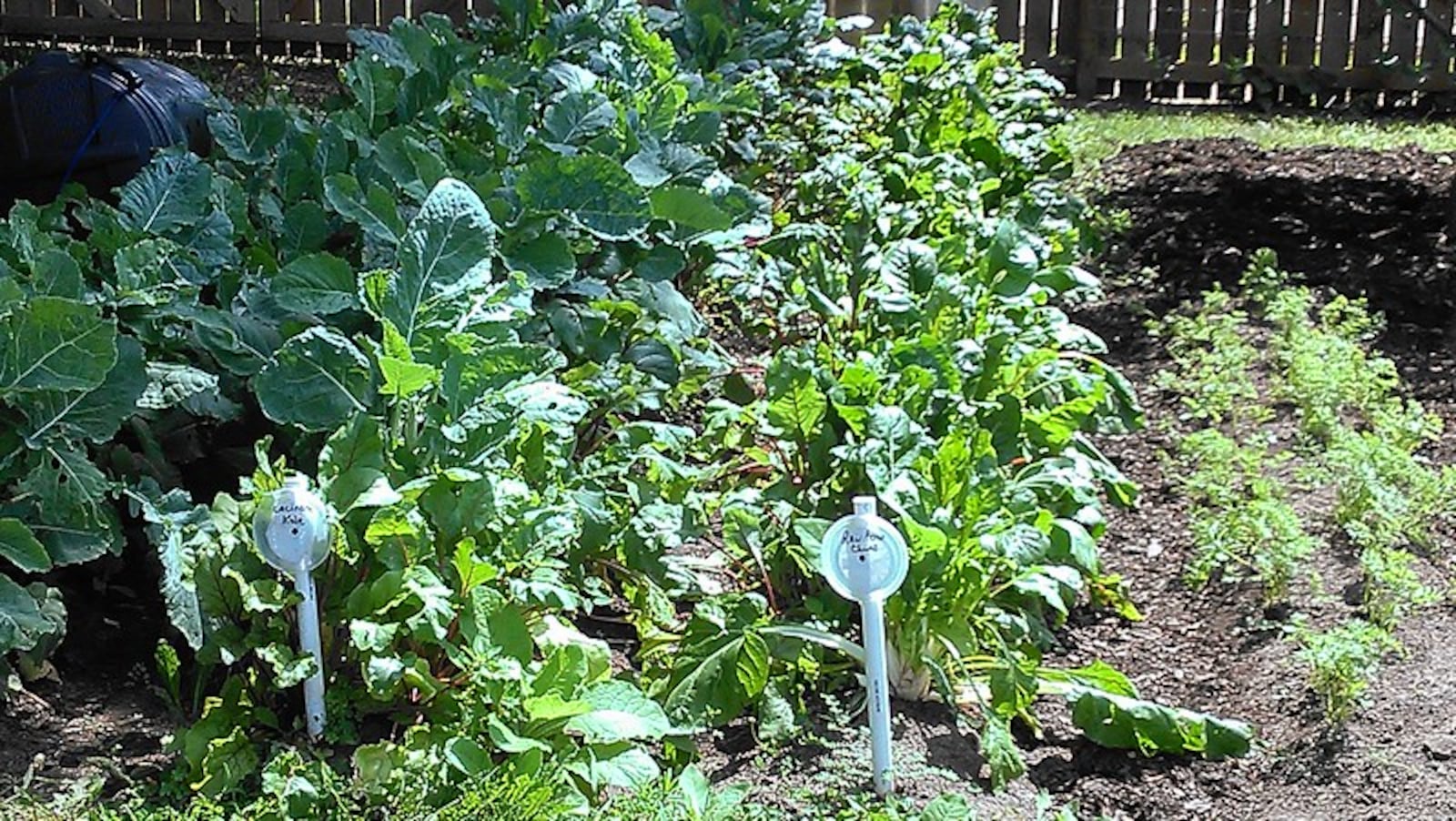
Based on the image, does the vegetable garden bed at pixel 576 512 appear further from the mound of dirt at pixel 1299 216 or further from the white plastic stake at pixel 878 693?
the mound of dirt at pixel 1299 216

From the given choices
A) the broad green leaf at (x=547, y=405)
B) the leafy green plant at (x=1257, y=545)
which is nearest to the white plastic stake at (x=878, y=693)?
the broad green leaf at (x=547, y=405)

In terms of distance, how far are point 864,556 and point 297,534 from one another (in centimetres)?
83

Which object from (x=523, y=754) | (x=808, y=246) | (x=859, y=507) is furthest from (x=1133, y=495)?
(x=523, y=754)

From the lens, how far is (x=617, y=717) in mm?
2887

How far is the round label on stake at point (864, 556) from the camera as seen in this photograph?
2.79 meters

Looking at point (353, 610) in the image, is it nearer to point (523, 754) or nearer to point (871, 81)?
point (523, 754)

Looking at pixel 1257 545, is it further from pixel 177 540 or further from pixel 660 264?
pixel 177 540

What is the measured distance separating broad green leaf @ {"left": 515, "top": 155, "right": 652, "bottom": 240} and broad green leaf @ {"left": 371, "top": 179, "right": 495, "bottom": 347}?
1.66ft

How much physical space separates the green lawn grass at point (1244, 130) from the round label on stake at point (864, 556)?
6.25 metres

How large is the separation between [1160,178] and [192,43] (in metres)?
7.06

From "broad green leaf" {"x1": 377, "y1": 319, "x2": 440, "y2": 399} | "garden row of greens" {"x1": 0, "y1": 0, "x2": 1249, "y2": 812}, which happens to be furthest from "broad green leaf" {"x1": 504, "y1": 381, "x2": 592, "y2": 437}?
"broad green leaf" {"x1": 377, "y1": 319, "x2": 440, "y2": 399}

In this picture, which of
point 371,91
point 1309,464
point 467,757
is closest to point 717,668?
point 467,757

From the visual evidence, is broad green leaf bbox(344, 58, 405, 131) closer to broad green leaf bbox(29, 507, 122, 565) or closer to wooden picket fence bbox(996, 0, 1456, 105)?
broad green leaf bbox(29, 507, 122, 565)

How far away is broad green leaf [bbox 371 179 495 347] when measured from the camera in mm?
3184
